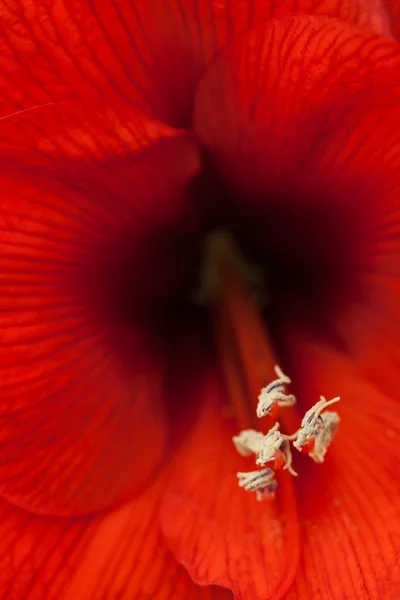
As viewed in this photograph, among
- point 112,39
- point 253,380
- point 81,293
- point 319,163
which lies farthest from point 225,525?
point 112,39

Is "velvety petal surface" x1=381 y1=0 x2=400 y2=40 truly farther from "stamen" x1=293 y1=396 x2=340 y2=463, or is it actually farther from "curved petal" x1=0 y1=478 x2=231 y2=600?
"curved petal" x1=0 y1=478 x2=231 y2=600

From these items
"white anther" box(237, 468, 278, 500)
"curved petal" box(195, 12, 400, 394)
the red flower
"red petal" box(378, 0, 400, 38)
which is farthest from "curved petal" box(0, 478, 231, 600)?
"red petal" box(378, 0, 400, 38)

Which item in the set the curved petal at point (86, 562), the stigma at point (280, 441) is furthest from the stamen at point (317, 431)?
the curved petal at point (86, 562)

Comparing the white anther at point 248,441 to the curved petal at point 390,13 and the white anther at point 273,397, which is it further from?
the curved petal at point 390,13

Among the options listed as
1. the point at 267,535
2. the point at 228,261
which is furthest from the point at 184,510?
the point at 228,261

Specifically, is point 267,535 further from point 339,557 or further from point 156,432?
point 156,432

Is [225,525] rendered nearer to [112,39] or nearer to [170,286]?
[170,286]

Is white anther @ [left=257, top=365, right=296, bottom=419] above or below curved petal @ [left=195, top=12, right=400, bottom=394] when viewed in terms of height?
below
